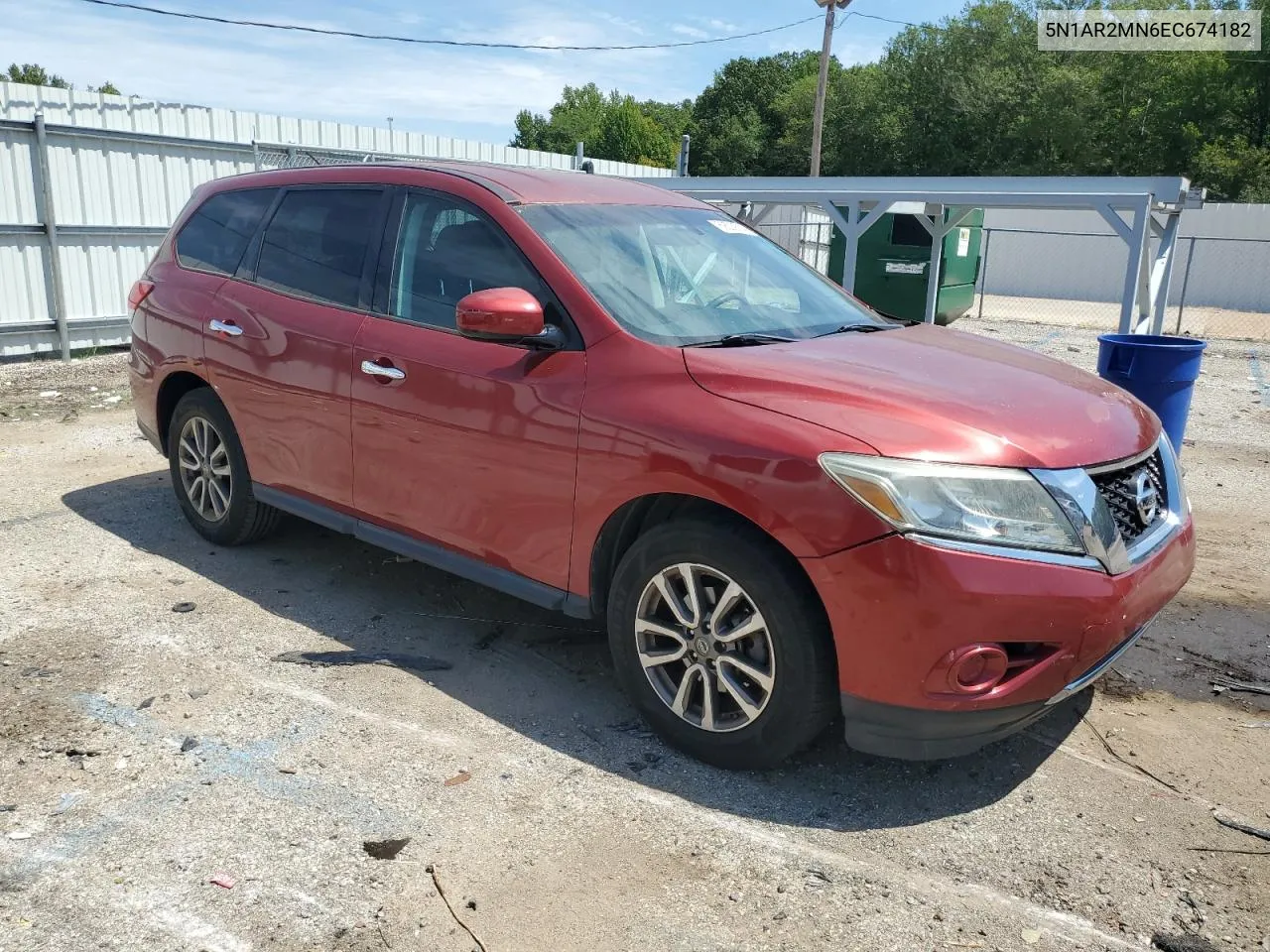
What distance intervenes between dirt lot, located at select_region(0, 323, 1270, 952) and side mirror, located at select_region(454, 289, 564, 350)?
4.52ft

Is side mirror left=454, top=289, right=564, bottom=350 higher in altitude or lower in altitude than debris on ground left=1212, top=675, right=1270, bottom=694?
higher

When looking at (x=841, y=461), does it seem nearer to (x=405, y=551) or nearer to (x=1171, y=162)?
(x=405, y=551)

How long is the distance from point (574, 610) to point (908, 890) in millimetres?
1447

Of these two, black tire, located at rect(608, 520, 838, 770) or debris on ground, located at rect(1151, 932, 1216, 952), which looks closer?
debris on ground, located at rect(1151, 932, 1216, 952)

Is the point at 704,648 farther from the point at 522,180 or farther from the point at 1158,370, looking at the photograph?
the point at 1158,370

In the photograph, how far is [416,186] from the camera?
13.9 feet

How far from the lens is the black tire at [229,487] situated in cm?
500

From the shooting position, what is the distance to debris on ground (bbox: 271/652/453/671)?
4.06 m

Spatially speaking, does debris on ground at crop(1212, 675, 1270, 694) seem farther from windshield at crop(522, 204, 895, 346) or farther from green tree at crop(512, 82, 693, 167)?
green tree at crop(512, 82, 693, 167)

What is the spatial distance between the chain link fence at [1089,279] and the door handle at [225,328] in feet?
55.9

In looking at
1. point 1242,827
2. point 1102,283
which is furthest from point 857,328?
point 1102,283

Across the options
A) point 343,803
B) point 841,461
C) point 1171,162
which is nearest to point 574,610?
point 343,803

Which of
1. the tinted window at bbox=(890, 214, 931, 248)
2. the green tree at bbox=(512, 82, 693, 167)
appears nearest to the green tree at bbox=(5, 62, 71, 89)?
the green tree at bbox=(512, 82, 693, 167)

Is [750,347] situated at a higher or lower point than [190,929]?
higher
